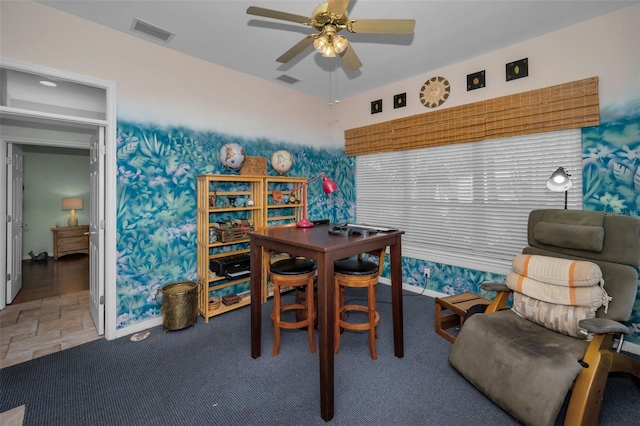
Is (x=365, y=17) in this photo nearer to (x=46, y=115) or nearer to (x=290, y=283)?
(x=290, y=283)

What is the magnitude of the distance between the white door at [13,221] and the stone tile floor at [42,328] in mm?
401

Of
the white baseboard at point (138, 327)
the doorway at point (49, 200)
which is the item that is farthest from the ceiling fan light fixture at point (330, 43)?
the doorway at point (49, 200)

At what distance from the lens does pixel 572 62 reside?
8.26ft

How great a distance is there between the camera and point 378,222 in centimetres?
412

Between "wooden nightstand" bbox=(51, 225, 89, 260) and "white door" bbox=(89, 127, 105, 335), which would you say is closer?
"white door" bbox=(89, 127, 105, 335)

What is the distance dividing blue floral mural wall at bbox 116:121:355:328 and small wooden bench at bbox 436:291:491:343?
259 centimetres

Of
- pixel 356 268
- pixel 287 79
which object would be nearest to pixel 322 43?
pixel 356 268

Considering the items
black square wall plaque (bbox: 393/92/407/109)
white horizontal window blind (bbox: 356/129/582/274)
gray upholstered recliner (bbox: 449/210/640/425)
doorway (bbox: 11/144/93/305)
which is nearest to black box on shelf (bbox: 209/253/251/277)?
white horizontal window blind (bbox: 356/129/582/274)

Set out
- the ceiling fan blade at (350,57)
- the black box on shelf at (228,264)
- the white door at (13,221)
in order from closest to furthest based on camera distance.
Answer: the ceiling fan blade at (350,57) → the black box on shelf at (228,264) → the white door at (13,221)

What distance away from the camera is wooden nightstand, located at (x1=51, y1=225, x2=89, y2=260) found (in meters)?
5.70

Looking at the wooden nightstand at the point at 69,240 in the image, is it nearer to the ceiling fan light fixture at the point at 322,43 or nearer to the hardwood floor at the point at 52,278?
the hardwood floor at the point at 52,278

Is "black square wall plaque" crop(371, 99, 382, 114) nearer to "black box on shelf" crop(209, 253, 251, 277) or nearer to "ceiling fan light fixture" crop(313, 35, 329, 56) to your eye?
"ceiling fan light fixture" crop(313, 35, 329, 56)

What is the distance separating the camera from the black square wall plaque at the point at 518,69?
9.04ft

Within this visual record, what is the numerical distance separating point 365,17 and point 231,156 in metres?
1.88
